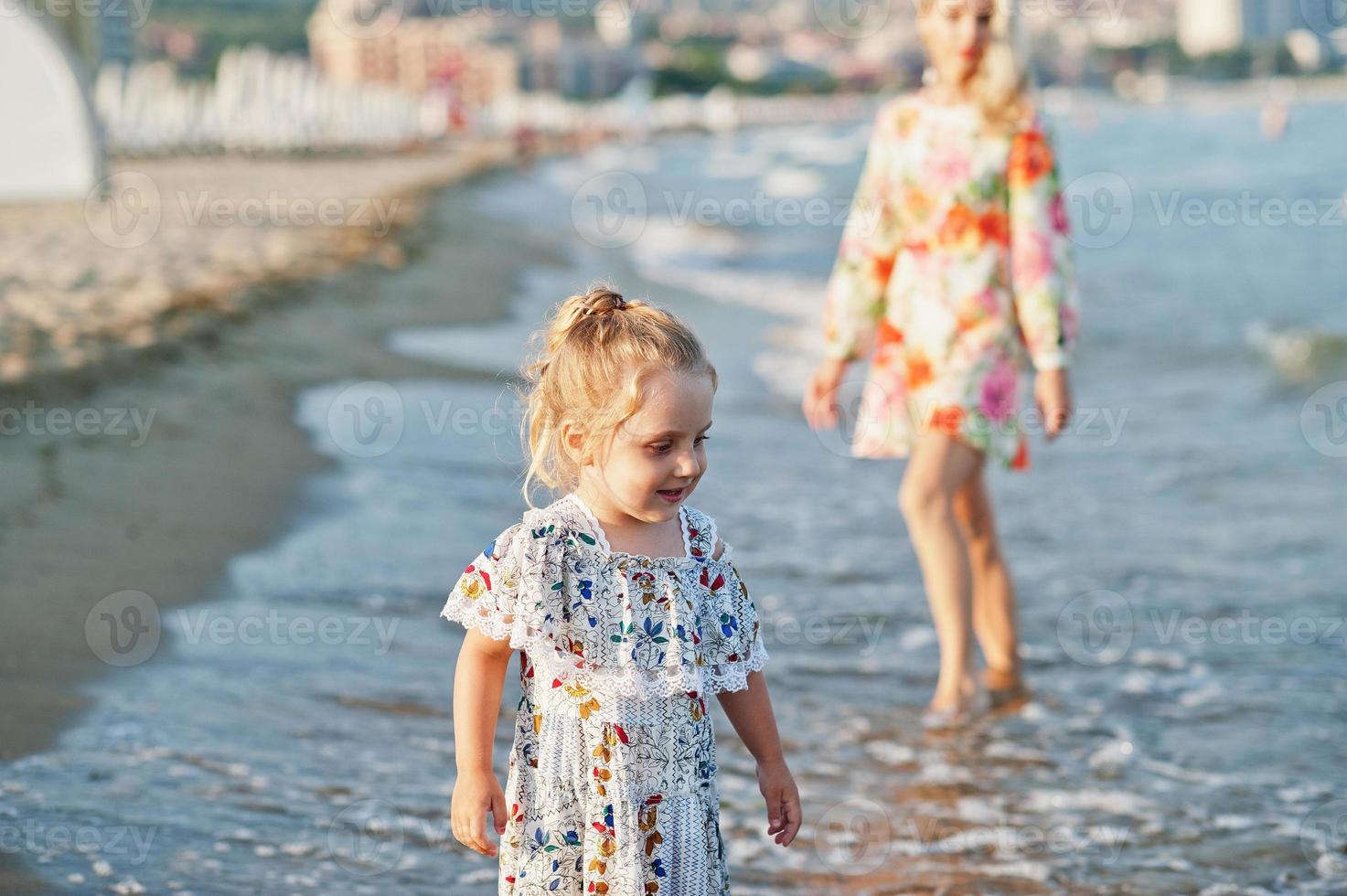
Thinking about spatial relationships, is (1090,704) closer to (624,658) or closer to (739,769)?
(739,769)

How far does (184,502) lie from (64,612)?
3.74 feet

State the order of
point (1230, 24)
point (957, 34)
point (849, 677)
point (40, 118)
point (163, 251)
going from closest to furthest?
point (957, 34)
point (849, 677)
point (163, 251)
point (40, 118)
point (1230, 24)

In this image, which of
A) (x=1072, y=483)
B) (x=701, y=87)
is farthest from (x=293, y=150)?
(x=701, y=87)

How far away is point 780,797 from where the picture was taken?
220 cm

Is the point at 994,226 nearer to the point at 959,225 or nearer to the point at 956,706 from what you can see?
the point at 959,225

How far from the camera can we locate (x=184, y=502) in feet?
16.6

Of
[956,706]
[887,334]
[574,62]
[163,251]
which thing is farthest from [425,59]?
[956,706]

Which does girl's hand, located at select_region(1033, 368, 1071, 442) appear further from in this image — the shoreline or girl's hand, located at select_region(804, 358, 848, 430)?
the shoreline

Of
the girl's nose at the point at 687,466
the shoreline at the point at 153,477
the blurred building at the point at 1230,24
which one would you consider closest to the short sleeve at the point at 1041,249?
the girl's nose at the point at 687,466

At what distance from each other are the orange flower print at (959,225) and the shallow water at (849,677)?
4.04 ft

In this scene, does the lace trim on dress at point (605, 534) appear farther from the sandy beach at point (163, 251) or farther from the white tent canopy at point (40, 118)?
the white tent canopy at point (40, 118)

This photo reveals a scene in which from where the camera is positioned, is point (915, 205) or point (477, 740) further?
point (915, 205)

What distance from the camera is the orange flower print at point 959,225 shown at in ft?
12.1

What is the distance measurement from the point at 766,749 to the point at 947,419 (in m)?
1.63
